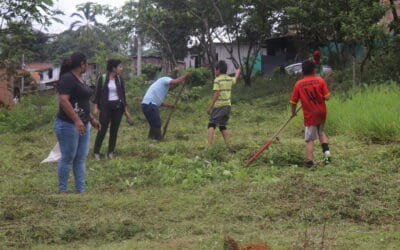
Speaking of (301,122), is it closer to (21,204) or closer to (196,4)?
(21,204)

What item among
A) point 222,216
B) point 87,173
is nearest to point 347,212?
point 222,216

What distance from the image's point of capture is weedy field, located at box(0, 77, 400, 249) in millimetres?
4398

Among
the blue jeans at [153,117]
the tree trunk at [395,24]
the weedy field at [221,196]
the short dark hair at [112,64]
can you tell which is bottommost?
the weedy field at [221,196]

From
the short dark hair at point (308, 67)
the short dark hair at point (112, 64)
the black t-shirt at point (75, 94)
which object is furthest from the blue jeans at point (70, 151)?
the short dark hair at point (308, 67)

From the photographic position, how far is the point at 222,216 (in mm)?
4941

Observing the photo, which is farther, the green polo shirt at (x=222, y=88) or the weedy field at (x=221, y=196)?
the green polo shirt at (x=222, y=88)

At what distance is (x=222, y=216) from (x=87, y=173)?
3.18m

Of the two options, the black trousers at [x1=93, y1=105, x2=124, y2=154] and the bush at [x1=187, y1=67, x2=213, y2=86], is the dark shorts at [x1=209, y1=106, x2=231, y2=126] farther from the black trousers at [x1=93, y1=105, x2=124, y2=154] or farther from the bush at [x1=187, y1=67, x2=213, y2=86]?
the bush at [x1=187, y1=67, x2=213, y2=86]

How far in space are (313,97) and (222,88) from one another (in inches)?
81.8

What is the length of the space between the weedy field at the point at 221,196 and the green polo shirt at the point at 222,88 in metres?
0.84

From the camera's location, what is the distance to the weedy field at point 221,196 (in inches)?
173

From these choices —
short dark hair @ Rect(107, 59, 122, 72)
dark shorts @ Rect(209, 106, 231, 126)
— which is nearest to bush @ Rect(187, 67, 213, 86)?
dark shorts @ Rect(209, 106, 231, 126)

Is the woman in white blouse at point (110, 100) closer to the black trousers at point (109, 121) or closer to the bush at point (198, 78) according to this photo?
the black trousers at point (109, 121)

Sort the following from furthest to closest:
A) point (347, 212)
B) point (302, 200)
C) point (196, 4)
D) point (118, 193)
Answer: point (196, 4) < point (118, 193) < point (302, 200) < point (347, 212)
